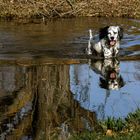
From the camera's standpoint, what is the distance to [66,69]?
36.2 feet

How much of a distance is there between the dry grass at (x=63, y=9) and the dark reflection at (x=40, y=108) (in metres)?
9.60

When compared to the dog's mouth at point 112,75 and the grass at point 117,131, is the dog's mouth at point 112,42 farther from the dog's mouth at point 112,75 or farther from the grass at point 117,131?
the grass at point 117,131

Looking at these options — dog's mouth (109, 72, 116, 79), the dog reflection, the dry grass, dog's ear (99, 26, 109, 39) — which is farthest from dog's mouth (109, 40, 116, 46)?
the dry grass

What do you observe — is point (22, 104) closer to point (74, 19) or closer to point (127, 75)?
point (127, 75)

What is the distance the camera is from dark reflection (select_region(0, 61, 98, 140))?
6961 mm

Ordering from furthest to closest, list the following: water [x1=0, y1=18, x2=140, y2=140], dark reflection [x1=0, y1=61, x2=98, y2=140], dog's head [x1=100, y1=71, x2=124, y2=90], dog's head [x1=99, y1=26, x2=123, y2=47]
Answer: dog's head [x1=99, y1=26, x2=123, y2=47] < dog's head [x1=100, y1=71, x2=124, y2=90] < water [x1=0, y1=18, x2=140, y2=140] < dark reflection [x1=0, y1=61, x2=98, y2=140]

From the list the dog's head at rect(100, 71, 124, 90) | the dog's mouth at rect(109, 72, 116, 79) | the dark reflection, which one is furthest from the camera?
the dog's mouth at rect(109, 72, 116, 79)

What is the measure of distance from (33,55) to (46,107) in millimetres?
4838

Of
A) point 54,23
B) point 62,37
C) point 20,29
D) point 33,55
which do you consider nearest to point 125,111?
point 33,55

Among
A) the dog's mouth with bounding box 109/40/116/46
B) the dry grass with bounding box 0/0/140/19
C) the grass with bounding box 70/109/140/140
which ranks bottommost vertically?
the dry grass with bounding box 0/0/140/19

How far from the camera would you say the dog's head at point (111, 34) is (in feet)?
38.7

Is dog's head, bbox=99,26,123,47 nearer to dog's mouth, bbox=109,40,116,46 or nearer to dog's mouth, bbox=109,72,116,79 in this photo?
dog's mouth, bbox=109,40,116,46

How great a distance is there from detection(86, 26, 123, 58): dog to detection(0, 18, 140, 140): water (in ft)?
0.76

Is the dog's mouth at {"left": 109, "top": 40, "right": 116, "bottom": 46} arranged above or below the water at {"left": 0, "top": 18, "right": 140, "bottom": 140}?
above
